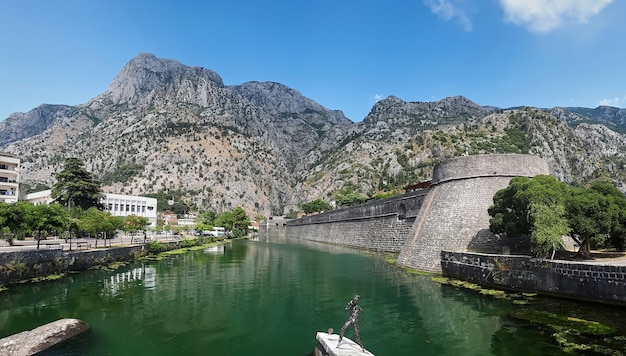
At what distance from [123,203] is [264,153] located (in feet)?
382

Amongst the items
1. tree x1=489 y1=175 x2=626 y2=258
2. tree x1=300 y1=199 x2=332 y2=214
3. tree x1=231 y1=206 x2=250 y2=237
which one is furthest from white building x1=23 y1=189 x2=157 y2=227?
tree x1=489 y1=175 x2=626 y2=258

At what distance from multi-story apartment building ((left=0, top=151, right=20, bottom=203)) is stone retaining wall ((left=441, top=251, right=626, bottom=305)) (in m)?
76.7

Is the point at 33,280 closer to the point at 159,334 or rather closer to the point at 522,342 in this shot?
the point at 159,334

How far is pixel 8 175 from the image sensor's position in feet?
214

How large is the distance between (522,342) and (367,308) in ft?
26.5

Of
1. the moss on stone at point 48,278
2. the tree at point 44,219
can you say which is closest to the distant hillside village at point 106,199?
the tree at point 44,219

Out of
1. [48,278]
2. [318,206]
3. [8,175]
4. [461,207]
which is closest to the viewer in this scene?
[48,278]

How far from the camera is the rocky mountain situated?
115875 millimetres

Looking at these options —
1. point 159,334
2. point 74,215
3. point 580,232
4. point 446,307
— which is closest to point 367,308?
point 446,307

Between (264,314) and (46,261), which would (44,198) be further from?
(264,314)

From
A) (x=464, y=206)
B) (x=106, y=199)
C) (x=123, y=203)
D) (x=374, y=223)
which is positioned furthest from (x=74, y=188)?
(x=464, y=206)

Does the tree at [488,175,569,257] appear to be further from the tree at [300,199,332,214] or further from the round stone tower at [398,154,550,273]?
the tree at [300,199,332,214]

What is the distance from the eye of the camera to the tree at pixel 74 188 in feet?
221

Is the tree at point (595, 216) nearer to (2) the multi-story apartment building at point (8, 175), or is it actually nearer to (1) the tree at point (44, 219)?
(1) the tree at point (44, 219)
